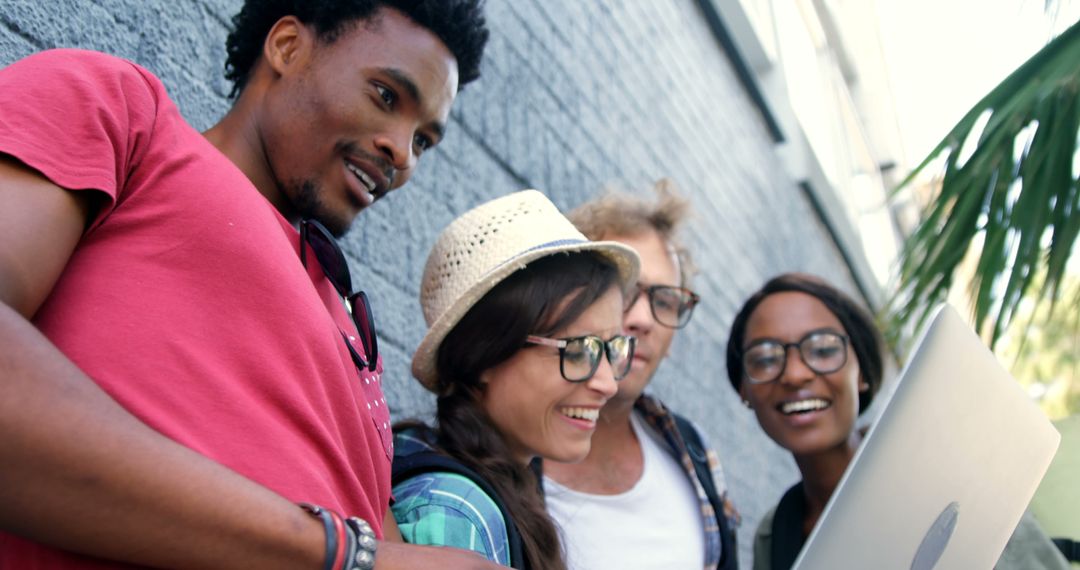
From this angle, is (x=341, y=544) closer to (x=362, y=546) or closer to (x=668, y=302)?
(x=362, y=546)

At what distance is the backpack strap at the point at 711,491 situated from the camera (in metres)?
2.42

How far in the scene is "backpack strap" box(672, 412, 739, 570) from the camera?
95.1 inches

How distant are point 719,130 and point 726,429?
197 cm

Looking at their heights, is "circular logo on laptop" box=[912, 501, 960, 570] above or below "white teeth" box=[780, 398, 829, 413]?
below

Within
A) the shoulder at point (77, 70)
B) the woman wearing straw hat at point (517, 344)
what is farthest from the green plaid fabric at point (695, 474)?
the shoulder at point (77, 70)

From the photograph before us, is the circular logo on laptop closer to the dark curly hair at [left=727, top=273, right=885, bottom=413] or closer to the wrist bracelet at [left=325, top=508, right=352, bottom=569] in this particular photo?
the wrist bracelet at [left=325, top=508, right=352, bottom=569]

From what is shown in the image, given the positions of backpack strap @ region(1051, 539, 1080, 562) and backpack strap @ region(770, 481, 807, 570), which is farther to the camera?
backpack strap @ region(770, 481, 807, 570)

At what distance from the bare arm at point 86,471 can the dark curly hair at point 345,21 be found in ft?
2.72

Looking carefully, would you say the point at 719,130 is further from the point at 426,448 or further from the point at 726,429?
the point at 426,448

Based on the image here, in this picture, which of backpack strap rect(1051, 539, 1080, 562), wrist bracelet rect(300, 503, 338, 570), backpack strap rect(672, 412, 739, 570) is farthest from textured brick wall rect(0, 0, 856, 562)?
backpack strap rect(1051, 539, 1080, 562)

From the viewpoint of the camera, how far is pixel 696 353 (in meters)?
5.17

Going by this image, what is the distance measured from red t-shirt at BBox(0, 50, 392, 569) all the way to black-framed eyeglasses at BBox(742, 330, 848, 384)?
5.87 ft

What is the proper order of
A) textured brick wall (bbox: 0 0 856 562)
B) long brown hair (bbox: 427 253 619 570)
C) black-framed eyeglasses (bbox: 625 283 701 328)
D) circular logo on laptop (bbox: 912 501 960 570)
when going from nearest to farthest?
circular logo on laptop (bbox: 912 501 960 570), long brown hair (bbox: 427 253 619 570), textured brick wall (bbox: 0 0 856 562), black-framed eyeglasses (bbox: 625 283 701 328)

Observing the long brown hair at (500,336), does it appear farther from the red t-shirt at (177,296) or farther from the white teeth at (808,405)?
the white teeth at (808,405)
